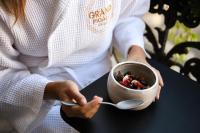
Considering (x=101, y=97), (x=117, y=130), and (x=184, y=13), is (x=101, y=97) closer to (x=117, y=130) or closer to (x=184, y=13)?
(x=117, y=130)

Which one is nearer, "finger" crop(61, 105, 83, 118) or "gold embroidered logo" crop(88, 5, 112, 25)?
"finger" crop(61, 105, 83, 118)

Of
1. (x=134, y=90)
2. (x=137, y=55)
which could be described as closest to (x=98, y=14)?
A: (x=137, y=55)

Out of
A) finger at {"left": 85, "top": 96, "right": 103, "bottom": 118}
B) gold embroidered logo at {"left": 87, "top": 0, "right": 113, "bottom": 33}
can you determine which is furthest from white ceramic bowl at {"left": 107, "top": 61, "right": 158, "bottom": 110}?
gold embroidered logo at {"left": 87, "top": 0, "right": 113, "bottom": 33}

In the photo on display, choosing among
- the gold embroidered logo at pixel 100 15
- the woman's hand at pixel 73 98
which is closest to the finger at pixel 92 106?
the woman's hand at pixel 73 98

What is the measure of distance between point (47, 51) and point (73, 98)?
0.19 m

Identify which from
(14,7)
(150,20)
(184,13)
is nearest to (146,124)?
(14,7)

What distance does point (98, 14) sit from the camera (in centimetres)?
83

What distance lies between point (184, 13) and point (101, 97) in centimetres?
51

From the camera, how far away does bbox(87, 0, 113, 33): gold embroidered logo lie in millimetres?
815

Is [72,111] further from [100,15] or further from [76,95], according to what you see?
[100,15]

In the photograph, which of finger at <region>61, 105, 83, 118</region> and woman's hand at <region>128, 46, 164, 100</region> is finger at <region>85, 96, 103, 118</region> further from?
woman's hand at <region>128, 46, 164, 100</region>

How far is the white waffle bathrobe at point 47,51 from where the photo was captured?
2.50 ft

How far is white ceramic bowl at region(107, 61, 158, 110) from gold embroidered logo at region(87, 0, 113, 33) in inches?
6.0

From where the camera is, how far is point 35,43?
31.3 inches
